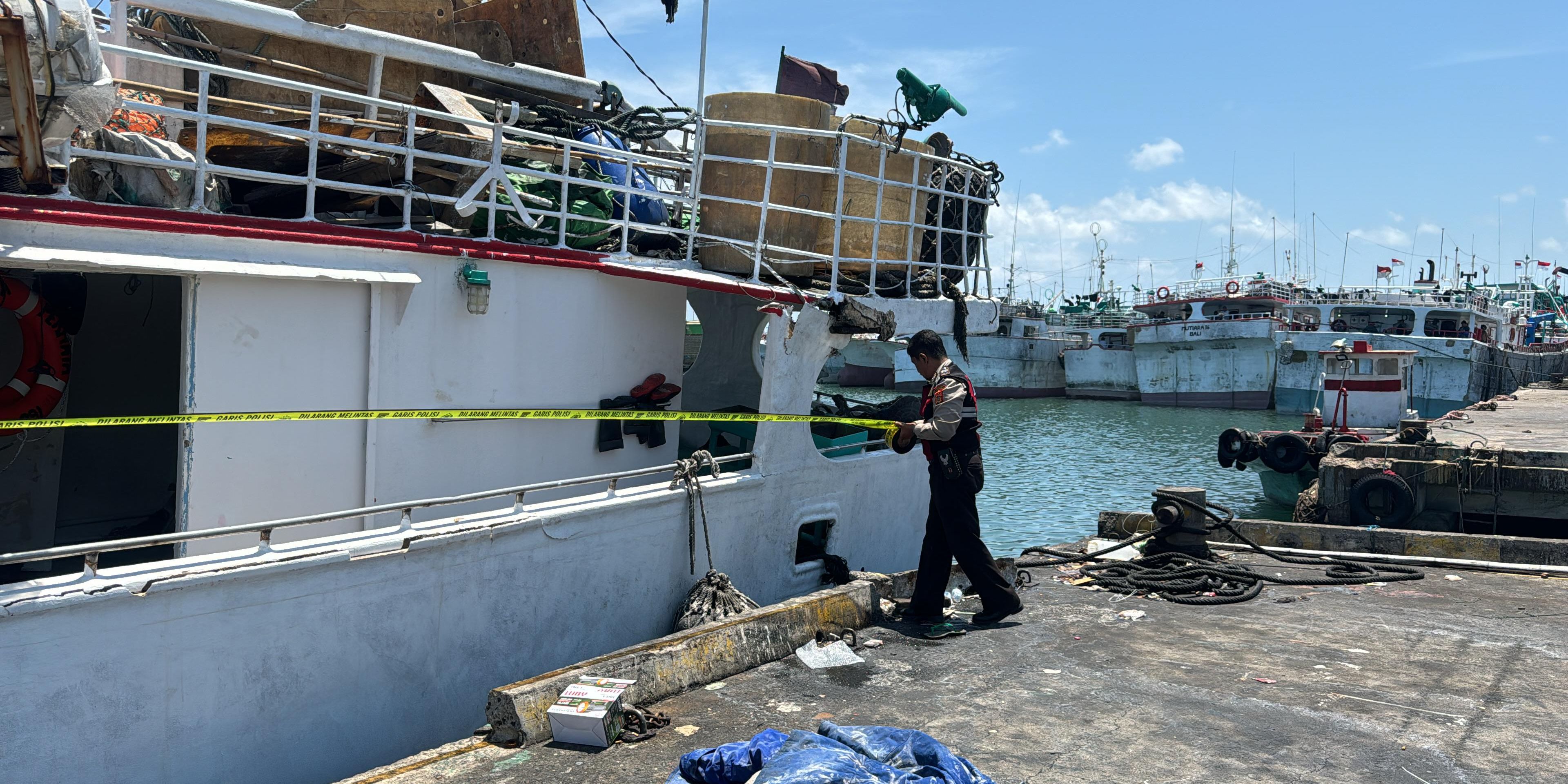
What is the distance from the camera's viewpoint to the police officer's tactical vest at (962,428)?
626cm

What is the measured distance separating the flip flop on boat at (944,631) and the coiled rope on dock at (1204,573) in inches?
65.5

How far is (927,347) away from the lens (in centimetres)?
654

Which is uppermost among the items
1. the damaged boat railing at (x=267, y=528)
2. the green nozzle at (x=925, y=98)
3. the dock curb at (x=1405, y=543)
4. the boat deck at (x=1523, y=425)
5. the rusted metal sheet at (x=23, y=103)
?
the green nozzle at (x=925, y=98)

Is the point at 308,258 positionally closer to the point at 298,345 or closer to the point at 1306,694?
the point at 298,345

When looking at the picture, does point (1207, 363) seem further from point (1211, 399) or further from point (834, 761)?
point (834, 761)

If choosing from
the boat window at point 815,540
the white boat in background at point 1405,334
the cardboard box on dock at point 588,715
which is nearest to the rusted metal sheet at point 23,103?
the cardboard box on dock at point 588,715

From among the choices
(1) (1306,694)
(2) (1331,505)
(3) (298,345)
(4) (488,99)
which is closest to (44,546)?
(3) (298,345)

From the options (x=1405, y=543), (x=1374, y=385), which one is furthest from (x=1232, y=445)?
(x=1405, y=543)

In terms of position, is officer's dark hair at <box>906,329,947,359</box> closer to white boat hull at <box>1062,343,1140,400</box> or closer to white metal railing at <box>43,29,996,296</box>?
white metal railing at <box>43,29,996,296</box>

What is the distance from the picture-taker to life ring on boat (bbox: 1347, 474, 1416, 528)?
1461 centimetres

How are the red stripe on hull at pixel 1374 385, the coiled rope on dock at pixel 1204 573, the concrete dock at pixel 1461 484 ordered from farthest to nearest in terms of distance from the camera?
the red stripe on hull at pixel 1374 385
the concrete dock at pixel 1461 484
the coiled rope on dock at pixel 1204 573

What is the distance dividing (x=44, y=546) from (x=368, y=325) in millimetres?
3020

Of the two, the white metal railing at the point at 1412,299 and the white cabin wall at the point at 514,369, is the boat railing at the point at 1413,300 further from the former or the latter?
the white cabin wall at the point at 514,369

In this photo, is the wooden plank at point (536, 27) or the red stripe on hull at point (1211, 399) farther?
the red stripe on hull at point (1211, 399)
